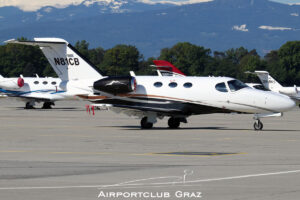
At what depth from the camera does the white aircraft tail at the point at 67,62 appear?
3553cm

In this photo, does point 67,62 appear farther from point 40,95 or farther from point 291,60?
point 291,60

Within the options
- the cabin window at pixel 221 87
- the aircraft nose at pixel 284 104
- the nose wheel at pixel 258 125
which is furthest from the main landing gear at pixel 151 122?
the aircraft nose at pixel 284 104

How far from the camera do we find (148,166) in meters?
17.7

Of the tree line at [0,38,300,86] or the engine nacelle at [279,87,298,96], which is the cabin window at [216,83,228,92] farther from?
the tree line at [0,38,300,86]

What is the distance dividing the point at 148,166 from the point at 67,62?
1881cm

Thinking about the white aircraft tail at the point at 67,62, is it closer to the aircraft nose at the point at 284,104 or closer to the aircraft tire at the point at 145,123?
the aircraft tire at the point at 145,123

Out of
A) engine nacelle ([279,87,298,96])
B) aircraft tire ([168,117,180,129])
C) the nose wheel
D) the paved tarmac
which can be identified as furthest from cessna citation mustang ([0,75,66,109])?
the paved tarmac

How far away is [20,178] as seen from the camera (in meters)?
15.3

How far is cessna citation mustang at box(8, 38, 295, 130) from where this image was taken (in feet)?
106

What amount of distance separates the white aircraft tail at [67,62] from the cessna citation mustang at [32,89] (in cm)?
2440

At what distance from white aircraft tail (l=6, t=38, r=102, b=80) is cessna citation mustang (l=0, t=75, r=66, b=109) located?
80.0ft

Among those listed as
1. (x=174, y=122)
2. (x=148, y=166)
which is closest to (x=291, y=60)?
(x=174, y=122)

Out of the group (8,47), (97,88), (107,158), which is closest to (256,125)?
(97,88)

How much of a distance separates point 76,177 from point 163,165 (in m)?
3.10
